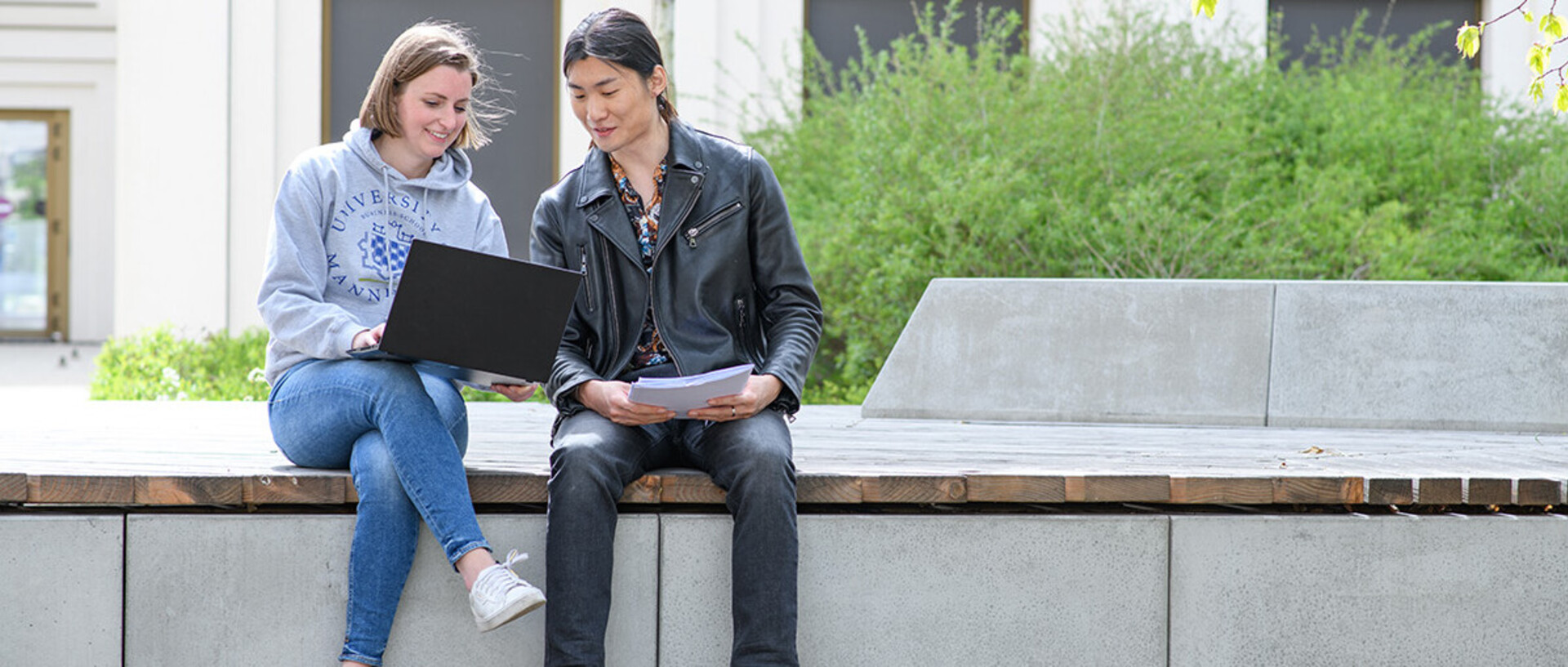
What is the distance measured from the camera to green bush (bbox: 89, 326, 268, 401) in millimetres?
8094

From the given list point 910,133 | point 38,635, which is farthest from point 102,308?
point 38,635

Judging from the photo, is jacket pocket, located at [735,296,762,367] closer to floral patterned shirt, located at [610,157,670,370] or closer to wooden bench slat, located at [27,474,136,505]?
floral patterned shirt, located at [610,157,670,370]

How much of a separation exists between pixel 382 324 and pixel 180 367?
256 inches

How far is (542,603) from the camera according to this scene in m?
3.17

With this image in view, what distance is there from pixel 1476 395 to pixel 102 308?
70.2 feet

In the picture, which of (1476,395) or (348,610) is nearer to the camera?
(348,610)

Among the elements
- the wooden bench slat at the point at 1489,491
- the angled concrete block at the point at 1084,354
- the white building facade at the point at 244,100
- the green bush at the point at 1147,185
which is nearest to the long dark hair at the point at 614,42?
the wooden bench slat at the point at 1489,491

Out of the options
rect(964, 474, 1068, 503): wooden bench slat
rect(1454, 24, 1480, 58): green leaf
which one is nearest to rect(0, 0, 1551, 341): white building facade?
rect(1454, 24, 1480, 58): green leaf

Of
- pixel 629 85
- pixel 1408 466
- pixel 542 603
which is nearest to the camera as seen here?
pixel 542 603

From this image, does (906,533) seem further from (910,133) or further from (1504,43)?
(1504,43)

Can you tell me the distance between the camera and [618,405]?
3.35 m

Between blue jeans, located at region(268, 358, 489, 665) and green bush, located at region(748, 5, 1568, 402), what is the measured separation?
184 inches

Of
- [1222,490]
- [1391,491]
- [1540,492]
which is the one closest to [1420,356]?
[1540,492]

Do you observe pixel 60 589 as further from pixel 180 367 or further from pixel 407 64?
pixel 180 367
